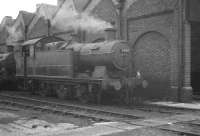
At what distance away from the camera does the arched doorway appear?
47.4ft

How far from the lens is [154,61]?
14969 mm

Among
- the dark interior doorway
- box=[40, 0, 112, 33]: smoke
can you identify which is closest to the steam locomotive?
box=[40, 0, 112, 33]: smoke

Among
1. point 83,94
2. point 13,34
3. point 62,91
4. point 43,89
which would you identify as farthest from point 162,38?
point 13,34

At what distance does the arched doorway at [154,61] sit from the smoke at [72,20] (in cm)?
251

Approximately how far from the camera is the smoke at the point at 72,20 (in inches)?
714

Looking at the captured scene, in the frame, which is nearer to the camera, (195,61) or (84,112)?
(84,112)

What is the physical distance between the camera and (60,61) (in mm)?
14367

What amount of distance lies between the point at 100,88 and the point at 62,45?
4.18 metres

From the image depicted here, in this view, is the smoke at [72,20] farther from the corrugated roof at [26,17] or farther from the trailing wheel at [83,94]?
the trailing wheel at [83,94]

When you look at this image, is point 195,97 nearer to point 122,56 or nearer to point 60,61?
point 122,56

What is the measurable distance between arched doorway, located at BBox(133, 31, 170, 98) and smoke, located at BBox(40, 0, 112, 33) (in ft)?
8.23

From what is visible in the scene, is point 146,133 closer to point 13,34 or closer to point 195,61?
point 195,61

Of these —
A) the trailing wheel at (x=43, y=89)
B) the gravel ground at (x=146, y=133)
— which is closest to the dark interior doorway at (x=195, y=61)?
the trailing wheel at (x=43, y=89)

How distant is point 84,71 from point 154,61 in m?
3.61
